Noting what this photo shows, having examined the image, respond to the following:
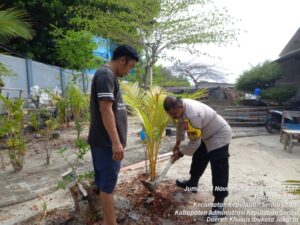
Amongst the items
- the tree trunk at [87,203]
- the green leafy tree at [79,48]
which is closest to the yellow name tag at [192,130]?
the tree trunk at [87,203]

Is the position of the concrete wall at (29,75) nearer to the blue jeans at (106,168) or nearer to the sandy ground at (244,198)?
the sandy ground at (244,198)

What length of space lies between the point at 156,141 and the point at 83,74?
7.65 metres

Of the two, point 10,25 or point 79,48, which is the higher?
point 79,48

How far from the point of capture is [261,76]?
13562 mm

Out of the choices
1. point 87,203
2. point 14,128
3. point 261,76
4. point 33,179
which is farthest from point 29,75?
point 261,76

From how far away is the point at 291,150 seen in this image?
6770mm

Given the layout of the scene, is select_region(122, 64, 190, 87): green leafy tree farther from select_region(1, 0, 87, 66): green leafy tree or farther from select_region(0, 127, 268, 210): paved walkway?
select_region(1, 0, 87, 66): green leafy tree

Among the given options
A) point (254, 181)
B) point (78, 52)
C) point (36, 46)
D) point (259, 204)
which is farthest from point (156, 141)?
point (36, 46)

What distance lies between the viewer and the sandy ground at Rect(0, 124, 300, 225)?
3.12 meters

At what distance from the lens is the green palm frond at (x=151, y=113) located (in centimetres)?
346

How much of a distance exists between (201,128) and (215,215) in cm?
99

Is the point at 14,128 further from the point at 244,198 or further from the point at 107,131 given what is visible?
the point at 244,198

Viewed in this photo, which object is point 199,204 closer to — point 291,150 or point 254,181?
point 254,181

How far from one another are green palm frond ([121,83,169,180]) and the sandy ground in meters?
0.76
